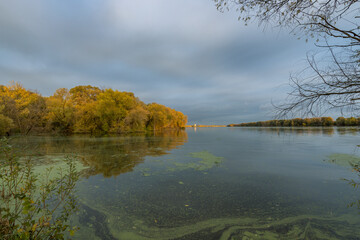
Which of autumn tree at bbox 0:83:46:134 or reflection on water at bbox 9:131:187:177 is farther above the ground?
autumn tree at bbox 0:83:46:134

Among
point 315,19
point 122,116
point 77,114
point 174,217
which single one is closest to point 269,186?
point 174,217

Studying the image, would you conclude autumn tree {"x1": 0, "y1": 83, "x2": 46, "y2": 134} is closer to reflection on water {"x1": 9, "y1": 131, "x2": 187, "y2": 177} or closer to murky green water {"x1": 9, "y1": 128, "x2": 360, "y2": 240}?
reflection on water {"x1": 9, "y1": 131, "x2": 187, "y2": 177}

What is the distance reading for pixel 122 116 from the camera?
35125mm

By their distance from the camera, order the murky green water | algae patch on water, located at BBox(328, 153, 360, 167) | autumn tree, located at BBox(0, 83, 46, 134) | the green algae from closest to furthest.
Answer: the green algae → the murky green water → algae patch on water, located at BBox(328, 153, 360, 167) → autumn tree, located at BBox(0, 83, 46, 134)

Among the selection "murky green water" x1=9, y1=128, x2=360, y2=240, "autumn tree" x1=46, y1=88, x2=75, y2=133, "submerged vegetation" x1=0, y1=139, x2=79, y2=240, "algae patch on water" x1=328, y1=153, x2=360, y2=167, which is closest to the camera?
"submerged vegetation" x1=0, y1=139, x2=79, y2=240

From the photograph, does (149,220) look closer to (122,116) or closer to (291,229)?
(291,229)

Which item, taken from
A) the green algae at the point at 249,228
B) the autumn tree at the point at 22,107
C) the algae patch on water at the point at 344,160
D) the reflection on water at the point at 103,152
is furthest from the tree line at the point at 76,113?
the green algae at the point at 249,228

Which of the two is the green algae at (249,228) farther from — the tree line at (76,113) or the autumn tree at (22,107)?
the tree line at (76,113)

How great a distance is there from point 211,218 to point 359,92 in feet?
11.1

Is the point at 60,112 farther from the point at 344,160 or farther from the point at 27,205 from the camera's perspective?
the point at 344,160

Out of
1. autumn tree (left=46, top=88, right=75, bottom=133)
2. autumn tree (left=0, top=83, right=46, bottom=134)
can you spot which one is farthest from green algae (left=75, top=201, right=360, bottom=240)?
autumn tree (left=46, top=88, right=75, bottom=133)

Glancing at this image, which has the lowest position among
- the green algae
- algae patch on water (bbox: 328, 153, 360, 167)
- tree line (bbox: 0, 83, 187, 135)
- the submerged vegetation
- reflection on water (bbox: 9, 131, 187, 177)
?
algae patch on water (bbox: 328, 153, 360, 167)

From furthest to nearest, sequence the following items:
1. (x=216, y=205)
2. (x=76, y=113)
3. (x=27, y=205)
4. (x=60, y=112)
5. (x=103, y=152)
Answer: (x=76, y=113) → (x=60, y=112) → (x=103, y=152) → (x=216, y=205) → (x=27, y=205)

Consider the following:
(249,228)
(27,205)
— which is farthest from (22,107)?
(249,228)
